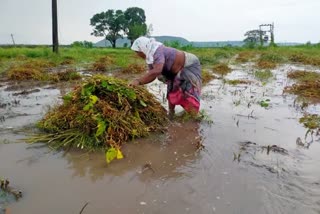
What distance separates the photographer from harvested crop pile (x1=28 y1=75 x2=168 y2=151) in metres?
3.71

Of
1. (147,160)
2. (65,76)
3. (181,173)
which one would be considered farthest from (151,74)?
(65,76)

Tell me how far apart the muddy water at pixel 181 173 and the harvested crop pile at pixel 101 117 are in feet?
0.60

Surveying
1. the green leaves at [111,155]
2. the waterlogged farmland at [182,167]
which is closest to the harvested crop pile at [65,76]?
the waterlogged farmland at [182,167]

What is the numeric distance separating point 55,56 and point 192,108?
10.6 m

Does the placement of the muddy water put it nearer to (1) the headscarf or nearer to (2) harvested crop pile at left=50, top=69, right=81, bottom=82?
(1) the headscarf

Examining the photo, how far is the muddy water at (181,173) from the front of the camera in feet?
8.22

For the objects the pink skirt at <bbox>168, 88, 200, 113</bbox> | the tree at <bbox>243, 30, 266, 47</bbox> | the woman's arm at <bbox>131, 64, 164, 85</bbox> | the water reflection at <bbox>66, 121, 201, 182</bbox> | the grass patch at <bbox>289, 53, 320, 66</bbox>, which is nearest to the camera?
the water reflection at <bbox>66, 121, 201, 182</bbox>

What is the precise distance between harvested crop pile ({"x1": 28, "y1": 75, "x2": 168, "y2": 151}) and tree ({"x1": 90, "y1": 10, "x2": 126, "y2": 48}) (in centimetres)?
5228

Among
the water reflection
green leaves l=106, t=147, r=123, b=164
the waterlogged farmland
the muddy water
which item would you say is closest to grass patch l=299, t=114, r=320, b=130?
the waterlogged farmland

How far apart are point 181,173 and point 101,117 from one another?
1269 millimetres

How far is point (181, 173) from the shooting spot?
3084mm

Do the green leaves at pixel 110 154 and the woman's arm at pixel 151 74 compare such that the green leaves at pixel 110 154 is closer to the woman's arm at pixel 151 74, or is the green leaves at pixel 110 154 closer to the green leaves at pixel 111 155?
the green leaves at pixel 111 155

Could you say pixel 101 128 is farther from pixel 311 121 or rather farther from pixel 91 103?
pixel 311 121

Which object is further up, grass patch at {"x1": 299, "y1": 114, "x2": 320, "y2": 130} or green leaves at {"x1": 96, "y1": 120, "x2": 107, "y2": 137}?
green leaves at {"x1": 96, "y1": 120, "x2": 107, "y2": 137}
